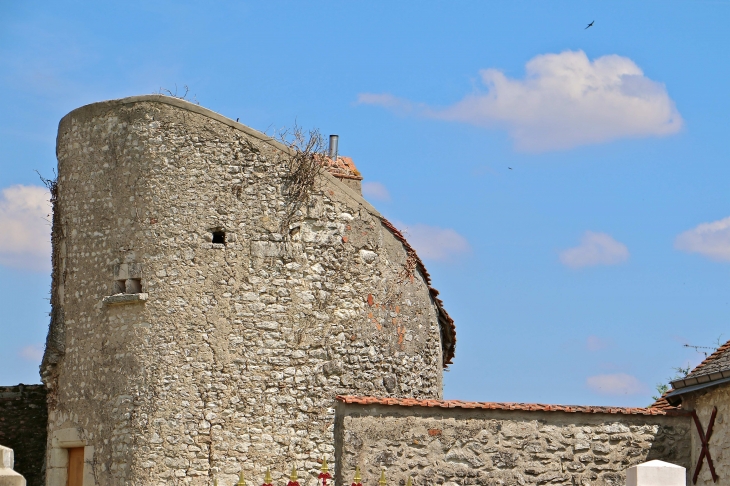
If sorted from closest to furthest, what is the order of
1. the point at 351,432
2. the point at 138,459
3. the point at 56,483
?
the point at 351,432 < the point at 138,459 < the point at 56,483

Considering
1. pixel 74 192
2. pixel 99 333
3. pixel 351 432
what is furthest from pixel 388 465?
pixel 74 192

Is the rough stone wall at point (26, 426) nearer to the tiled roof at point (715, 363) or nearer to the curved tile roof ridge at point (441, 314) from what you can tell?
the curved tile roof ridge at point (441, 314)

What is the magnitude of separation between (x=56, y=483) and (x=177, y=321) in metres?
3.34

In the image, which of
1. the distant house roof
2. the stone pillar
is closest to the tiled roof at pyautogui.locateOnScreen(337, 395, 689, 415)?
the distant house roof

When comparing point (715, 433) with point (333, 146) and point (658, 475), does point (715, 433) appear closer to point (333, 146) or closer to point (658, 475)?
point (658, 475)

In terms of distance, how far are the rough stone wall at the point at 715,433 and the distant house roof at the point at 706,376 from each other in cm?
20

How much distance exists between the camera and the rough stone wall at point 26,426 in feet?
66.5

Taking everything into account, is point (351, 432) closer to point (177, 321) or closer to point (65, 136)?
point (177, 321)

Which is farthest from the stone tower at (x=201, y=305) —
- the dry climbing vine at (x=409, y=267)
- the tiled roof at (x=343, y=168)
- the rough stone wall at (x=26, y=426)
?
the rough stone wall at (x=26, y=426)

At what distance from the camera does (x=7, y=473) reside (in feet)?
34.4

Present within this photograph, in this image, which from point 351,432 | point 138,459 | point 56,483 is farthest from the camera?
point 56,483

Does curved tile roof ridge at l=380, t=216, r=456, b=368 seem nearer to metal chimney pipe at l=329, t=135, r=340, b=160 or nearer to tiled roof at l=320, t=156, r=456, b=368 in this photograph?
tiled roof at l=320, t=156, r=456, b=368

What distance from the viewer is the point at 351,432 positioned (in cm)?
1505

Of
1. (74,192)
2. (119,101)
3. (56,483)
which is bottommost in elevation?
(56,483)
